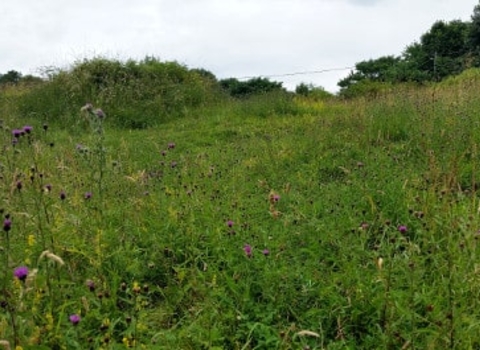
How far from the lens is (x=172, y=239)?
288cm

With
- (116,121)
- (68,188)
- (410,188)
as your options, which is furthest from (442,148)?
(116,121)

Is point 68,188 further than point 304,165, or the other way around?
point 304,165

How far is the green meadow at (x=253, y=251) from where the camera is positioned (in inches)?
79.0

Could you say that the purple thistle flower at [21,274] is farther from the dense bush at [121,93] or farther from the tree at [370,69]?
the tree at [370,69]

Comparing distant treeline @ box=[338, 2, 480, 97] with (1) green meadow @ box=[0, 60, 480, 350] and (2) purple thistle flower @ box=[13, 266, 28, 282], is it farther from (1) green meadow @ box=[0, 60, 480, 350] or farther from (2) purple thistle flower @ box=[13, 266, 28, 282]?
(2) purple thistle flower @ box=[13, 266, 28, 282]

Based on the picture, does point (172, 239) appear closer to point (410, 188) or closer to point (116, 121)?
point (410, 188)

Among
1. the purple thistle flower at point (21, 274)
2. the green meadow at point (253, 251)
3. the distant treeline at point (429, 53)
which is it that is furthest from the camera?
the distant treeline at point (429, 53)

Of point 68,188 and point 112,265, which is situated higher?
point 68,188

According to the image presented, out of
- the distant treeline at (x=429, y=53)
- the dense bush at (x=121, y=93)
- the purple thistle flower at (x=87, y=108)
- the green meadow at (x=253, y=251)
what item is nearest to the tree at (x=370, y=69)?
the distant treeline at (x=429, y=53)

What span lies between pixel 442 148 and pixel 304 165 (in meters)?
1.34

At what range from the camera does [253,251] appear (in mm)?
2596

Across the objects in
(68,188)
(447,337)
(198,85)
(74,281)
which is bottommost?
(447,337)

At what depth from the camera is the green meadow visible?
6.58 feet

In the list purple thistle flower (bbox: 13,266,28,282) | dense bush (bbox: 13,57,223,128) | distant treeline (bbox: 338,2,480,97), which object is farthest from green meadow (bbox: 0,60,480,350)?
distant treeline (bbox: 338,2,480,97)
